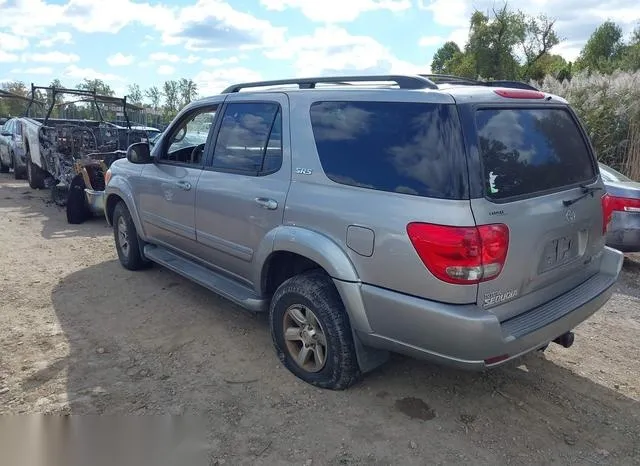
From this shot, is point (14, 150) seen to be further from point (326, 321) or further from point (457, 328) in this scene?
point (457, 328)

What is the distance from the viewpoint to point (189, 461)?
108 inches

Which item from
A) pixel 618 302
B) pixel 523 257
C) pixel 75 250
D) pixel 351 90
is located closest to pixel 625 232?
pixel 618 302

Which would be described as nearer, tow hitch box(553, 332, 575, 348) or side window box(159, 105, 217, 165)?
tow hitch box(553, 332, 575, 348)

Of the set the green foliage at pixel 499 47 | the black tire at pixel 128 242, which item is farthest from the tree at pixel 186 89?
the black tire at pixel 128 242

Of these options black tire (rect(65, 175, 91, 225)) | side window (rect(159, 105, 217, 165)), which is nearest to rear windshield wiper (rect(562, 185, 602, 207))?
side window (rect(159, 105, 217, 165))

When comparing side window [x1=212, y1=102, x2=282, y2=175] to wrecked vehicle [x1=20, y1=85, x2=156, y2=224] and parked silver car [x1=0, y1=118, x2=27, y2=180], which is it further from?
parked silver car [x1=0, y1=118, x2=27, y2=180]

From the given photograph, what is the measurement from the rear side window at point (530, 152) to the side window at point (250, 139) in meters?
1.42

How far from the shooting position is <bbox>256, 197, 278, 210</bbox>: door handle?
3484 millimetres

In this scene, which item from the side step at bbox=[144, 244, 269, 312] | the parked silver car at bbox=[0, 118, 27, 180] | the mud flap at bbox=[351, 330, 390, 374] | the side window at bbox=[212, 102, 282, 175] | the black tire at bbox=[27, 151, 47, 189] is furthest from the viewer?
the parked silver car at bbox=[0, 118, 27, 180]

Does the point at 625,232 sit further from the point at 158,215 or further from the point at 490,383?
the point at 158,215

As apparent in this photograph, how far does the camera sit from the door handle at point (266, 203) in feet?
11.4

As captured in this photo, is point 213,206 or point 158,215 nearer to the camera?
point 213,206

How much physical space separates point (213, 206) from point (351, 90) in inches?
60.1

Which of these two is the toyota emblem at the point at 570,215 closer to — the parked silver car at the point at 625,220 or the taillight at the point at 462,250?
the taillight at the point at 462,250
